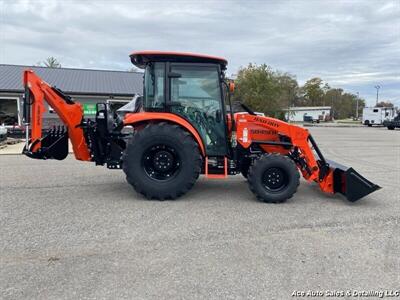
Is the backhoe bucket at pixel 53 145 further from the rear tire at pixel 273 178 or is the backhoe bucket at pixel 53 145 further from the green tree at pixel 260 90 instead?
the green tree at pixel 260 90

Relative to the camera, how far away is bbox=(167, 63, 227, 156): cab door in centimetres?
636

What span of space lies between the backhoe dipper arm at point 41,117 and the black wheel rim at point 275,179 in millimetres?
3220

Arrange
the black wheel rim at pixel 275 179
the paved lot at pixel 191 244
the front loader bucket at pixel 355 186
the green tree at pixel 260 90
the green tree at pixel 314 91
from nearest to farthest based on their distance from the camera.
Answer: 1. the paved lot at pixel 191 244
2. the front loader bucket at pixel 355 186
3. the black wheel rim at pixel 275 179
4. the green tree at pixel 260 90
5. the green tree at pixel 314 91

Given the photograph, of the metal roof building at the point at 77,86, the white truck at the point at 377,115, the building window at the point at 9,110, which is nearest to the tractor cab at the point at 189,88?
the metal roof building at the point at 77,86

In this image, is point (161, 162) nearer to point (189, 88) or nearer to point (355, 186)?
point (189, 88)

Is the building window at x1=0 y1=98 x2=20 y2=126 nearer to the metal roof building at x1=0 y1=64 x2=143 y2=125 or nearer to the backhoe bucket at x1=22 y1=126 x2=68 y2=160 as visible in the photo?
the metal roof building at x1=0 y1=64 x2=143 y2=125

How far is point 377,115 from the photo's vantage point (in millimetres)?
49906

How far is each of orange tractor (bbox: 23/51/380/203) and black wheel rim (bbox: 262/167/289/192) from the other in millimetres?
17

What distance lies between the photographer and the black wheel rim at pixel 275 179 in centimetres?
627

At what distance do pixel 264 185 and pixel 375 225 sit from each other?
1.80 metres

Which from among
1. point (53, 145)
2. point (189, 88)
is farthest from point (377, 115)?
point (53, 145)

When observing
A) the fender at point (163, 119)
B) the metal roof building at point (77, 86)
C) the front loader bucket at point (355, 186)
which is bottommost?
the front loader bucket at point (355, 186)

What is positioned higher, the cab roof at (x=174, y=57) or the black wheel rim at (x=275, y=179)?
the cab roof at (x=174, y=57)

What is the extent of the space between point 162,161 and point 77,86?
61.0 ft
